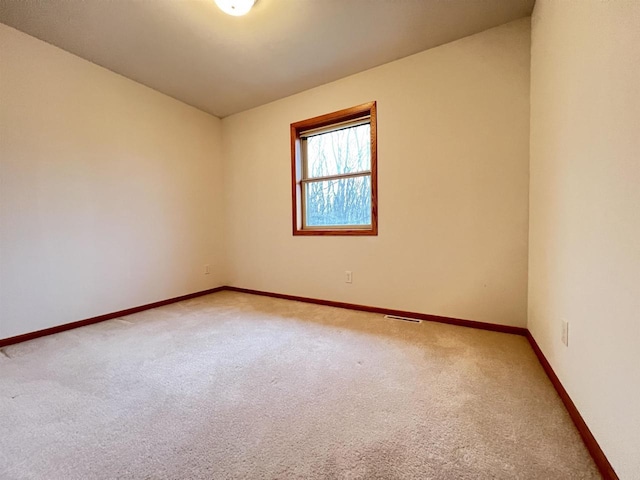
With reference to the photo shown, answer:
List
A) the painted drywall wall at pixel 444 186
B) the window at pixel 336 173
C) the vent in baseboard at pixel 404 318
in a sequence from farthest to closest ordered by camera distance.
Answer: the window at pixel 336 173 < the vent in baseboard at pixel 404 318 < the painted drywall wall at pixel 444 186

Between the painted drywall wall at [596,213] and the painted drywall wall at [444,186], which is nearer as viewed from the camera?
the painted drywall wall at [596,213]

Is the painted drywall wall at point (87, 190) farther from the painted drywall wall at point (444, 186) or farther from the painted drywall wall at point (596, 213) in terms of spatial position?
the painted drywall wall at point (596, 213)

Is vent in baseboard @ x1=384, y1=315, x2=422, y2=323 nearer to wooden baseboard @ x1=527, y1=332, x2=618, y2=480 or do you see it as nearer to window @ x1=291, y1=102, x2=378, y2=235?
window @ x1=291, y1=102, x2=378, y2=235

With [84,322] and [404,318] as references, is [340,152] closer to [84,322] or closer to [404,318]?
[404,318]

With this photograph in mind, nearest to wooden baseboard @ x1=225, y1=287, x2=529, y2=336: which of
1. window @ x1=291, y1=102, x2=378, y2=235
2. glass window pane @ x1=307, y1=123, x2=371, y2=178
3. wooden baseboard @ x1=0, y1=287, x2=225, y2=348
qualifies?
window @ x1=291, y1=102, x2=378, y2=235

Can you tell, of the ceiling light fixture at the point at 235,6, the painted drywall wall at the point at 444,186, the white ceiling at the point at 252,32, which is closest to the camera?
the ceiling light fixture at the point at 235,6

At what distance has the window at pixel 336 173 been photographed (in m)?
2.71

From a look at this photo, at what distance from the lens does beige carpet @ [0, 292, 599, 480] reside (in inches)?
36.3

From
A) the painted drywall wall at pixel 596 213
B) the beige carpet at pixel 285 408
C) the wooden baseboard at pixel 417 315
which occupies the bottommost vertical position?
the beige carpet at pixel 285 408

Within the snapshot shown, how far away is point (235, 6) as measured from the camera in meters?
1.80

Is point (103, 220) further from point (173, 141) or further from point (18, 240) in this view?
point (173, 141)

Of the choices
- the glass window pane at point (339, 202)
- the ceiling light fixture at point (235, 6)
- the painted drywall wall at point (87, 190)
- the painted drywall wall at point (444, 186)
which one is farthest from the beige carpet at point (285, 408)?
the ceiling light fixture at point (235, 6)

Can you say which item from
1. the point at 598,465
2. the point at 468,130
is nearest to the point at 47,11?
the point at 468,130

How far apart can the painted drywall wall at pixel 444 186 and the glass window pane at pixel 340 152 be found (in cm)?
25
